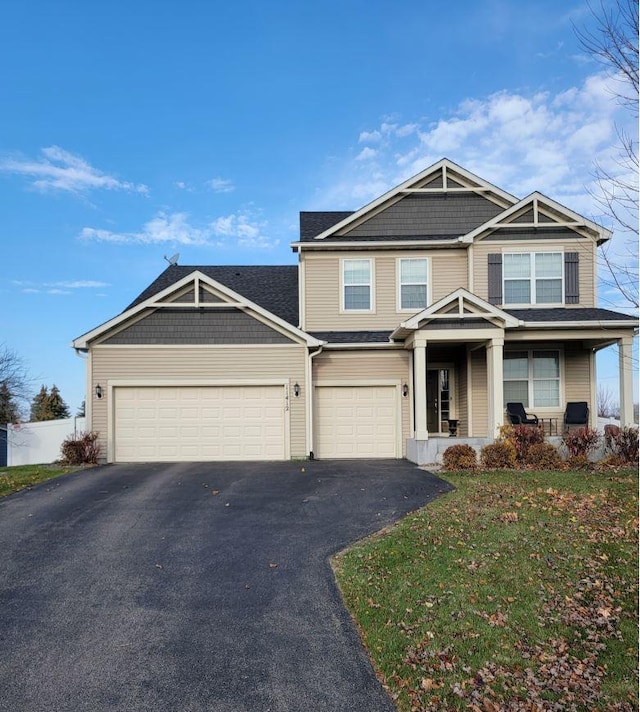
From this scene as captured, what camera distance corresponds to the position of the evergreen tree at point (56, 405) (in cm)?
4850

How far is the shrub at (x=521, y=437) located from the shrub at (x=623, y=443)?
1.65 metres

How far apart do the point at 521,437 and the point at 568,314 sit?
3.86 metres

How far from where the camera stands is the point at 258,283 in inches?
706

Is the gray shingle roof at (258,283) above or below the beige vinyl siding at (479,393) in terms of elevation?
above

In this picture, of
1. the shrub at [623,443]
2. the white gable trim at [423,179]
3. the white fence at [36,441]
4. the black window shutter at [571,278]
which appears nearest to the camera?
the shrub at [623,443]

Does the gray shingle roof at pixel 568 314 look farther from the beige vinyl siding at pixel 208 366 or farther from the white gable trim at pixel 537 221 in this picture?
the beige vinyl siding at pixel 208 366

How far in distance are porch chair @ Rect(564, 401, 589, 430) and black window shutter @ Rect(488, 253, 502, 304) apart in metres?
3.43

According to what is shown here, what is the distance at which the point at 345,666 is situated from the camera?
4.27 metres

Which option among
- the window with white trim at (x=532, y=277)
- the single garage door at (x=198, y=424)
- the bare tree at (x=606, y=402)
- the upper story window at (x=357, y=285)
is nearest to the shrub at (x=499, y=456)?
the window with white trim at (x=532, y=277)

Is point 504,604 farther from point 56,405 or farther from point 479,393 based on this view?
point 56,405

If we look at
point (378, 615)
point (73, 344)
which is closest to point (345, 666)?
point (378, 615)

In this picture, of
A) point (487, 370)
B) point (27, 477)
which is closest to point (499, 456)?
point (487, 370)

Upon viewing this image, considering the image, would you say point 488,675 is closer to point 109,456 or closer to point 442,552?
point 442,552

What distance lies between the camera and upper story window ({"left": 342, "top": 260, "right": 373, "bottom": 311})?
15.5m
